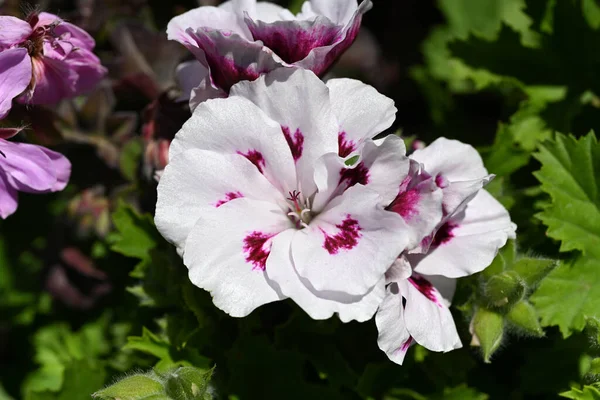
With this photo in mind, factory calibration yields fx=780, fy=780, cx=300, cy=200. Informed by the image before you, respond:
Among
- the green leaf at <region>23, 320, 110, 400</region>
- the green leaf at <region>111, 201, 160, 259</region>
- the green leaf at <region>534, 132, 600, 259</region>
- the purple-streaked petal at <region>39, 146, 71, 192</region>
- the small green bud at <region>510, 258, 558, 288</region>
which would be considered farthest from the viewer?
the green leaf at <region>23, 320, 110, 400</region>

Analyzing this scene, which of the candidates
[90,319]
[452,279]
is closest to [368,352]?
[452,279]

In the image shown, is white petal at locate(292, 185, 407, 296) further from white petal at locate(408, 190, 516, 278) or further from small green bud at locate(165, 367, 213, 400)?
small green bud at locate(165, 367, 213, 400)

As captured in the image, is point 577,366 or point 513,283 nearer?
point 513,283

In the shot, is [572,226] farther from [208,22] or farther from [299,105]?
[208,22]

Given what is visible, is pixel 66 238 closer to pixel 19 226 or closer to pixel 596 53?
pixel 19 226

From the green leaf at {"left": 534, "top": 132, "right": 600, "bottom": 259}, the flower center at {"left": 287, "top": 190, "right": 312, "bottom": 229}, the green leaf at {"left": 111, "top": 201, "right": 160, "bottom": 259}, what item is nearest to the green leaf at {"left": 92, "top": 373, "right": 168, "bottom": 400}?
the flower center at {"left": 287, "top": 190, "right": 312, "bottom": 229}

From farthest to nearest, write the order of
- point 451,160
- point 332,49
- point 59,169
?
point 59,169
point 451,160
point 332,49

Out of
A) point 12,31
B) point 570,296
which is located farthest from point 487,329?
point 12,31
